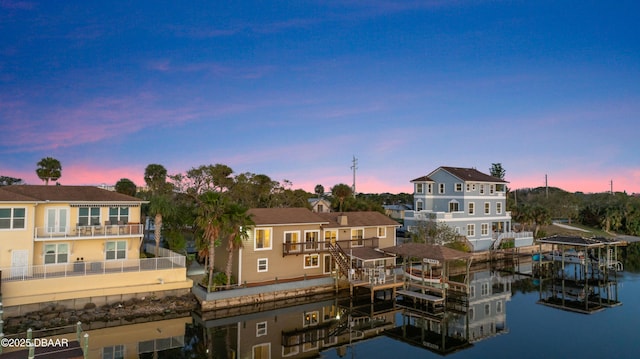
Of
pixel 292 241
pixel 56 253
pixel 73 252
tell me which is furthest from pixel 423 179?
pixel 56 253

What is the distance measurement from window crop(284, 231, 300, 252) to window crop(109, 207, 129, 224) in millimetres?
11772

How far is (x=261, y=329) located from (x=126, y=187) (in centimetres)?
4488

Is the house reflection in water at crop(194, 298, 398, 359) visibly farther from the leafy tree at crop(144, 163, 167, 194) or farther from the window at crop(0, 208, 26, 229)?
the leafy tree at crop(144, 163, 167, 194)

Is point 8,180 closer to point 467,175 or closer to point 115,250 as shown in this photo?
point 115,250

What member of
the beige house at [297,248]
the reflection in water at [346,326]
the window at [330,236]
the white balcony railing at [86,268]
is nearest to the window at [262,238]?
the beige house at [297,248]

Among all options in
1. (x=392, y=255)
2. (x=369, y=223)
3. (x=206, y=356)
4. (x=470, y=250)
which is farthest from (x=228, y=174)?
(x=206, y=356)

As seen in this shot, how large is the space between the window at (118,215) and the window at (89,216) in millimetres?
873

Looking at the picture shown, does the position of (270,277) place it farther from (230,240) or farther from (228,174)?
(228,174)

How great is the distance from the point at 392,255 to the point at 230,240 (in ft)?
43.9

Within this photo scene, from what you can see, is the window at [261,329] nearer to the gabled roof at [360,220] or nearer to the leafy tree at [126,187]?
the gabled roof at [360,220]

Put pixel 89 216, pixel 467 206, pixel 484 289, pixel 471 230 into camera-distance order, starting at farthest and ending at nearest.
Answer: pixel 471 230 < pixel 467 206 < pixel 484 289 < pixel 89 216

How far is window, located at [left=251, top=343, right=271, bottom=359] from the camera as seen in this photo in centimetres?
2094

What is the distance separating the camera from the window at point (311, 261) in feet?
110

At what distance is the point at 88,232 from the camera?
27.9 meters
